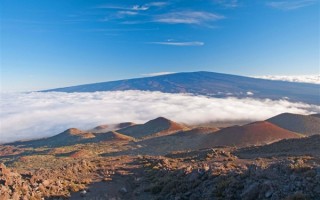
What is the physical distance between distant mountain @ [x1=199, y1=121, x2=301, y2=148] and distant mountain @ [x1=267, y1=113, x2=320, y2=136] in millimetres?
7957

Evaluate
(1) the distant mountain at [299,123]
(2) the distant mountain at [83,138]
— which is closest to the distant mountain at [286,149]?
(1) the distant mountain at [299,123]

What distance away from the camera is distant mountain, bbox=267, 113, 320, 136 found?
2089 inches

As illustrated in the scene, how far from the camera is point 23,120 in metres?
131

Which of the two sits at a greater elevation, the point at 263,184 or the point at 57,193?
the point at 263,184

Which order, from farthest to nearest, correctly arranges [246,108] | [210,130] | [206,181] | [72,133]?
[246,108], [72,133], [210,130], [206,181]

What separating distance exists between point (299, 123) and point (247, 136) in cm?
1657

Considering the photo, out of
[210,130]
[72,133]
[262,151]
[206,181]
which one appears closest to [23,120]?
[72,133]

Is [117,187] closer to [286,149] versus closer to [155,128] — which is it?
[286,149]

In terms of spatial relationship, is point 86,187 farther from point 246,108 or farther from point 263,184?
point 246,108

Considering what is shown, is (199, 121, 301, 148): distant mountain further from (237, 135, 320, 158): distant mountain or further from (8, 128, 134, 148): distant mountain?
(8, 128, 134, 148): distant mountain

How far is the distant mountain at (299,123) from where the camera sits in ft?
174

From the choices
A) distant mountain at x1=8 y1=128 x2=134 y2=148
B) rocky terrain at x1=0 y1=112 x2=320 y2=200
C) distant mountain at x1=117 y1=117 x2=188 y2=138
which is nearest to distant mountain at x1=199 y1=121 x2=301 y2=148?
rocky terrain at x1=0 y1=112 x2=320 y2=200

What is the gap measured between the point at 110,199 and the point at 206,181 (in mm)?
3996

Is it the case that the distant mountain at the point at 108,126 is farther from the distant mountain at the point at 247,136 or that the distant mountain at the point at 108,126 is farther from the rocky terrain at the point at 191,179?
the rocky terrain at the point at 191,179
